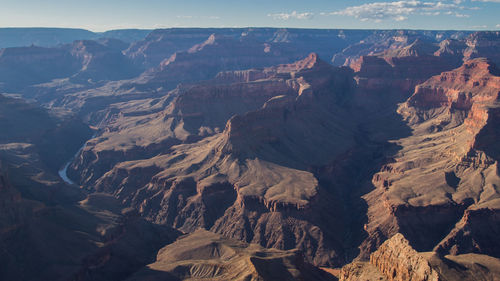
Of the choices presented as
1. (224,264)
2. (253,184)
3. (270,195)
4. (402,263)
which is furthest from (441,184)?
(402,263)

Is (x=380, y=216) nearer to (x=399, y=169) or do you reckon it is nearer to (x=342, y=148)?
(x=399, y=169)

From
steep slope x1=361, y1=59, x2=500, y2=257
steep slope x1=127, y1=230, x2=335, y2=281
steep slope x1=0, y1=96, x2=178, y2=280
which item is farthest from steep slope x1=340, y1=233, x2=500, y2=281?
steep slope x1=0, y1=96, x2=178, y2=280

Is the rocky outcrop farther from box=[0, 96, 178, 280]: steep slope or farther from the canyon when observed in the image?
box=[0, 96, 178, 280]: steep slope

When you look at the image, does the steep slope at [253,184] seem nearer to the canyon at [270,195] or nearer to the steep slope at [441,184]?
the canyon at [270,195]

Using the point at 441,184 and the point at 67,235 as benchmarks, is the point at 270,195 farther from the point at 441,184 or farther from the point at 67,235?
the point at 67,235

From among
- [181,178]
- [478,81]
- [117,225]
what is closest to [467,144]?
[478,81]

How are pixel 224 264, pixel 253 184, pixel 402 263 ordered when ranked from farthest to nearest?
pixel 253 184 → pixel 224 264 → pixel 402 263
